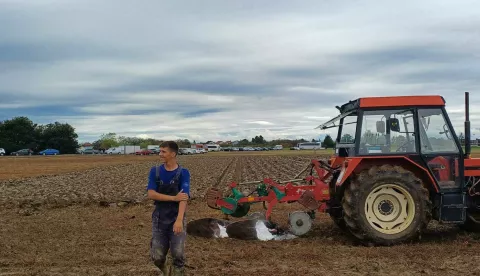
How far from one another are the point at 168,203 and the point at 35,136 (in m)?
125

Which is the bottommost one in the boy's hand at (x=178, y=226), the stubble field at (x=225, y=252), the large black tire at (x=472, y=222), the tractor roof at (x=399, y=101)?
the stubble field at (x=225, y=252)

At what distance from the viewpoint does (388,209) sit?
25.5ft

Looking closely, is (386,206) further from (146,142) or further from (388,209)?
(146,142)

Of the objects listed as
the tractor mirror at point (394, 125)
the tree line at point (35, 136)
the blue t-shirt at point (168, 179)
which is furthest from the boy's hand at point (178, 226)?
the tree line at point (35, 136)

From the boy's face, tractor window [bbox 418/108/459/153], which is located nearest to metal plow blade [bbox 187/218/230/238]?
the boy's face

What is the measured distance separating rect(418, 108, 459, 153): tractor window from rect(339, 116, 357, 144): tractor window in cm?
104

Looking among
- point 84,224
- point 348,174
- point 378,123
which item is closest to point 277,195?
point 348,174

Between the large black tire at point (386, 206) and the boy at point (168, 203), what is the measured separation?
3.23m

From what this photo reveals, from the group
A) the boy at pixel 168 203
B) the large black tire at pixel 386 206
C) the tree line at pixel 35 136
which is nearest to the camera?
the boy at pixel 168 203

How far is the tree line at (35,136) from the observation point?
118m

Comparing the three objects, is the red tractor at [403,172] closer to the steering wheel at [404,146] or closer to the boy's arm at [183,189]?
Result: the steering wheel at [404,146]

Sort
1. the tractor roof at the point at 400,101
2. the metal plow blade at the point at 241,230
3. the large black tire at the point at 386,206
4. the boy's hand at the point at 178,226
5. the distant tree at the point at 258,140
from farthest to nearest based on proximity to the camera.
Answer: the distant tree at the point at 258,140
the metal plow blade at the point at 241,230
the tractor roof at the point at 400,101
the large black tire at the point at 386,206
the boy's hand at the point at 178,226

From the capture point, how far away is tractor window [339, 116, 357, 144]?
26.8 feet

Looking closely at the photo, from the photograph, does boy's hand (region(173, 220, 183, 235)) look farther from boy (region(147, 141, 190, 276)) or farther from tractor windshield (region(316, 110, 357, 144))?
tractor windshield (region(316, 110, 357, 144))
